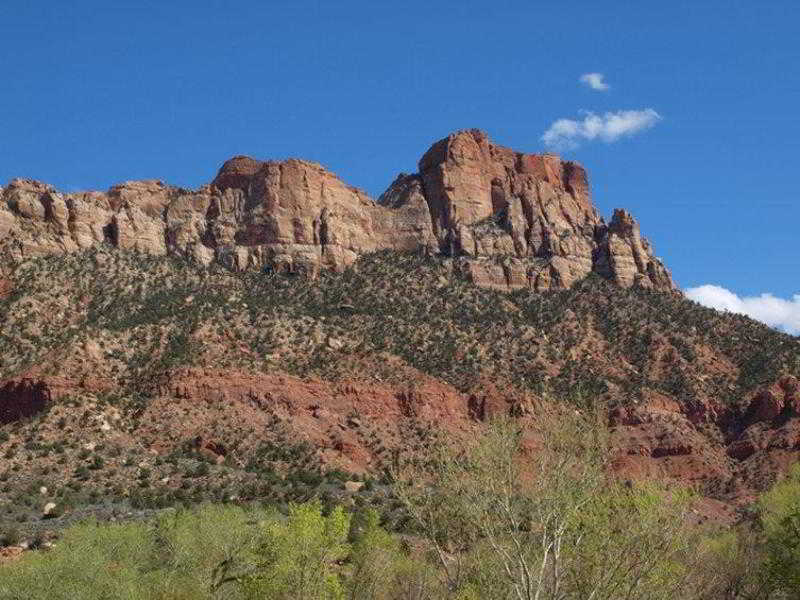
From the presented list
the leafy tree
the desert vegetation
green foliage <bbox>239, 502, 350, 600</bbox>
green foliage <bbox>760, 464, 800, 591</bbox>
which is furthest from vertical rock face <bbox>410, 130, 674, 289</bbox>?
the leafy tree

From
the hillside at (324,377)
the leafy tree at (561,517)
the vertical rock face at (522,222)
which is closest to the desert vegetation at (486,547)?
the leafy tree at (561,517)

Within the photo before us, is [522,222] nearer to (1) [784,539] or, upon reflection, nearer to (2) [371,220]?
(2) [371,220]

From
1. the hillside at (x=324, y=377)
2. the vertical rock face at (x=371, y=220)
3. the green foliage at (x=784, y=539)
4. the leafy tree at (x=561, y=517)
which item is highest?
the vertical rock face at (x=371, y=220)

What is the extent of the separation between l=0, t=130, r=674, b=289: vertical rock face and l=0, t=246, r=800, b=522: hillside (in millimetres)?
3859

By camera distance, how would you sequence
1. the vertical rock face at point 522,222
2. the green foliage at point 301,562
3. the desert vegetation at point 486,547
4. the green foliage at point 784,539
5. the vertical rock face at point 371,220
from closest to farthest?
the desert vegetation at point 486,547 < the green foliage at point 301,562 < the green foliage at point 784,539 < the vertical rock face at point 371,220 < the vertical rock face at point 522,222

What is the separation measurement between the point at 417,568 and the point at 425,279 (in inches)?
2490

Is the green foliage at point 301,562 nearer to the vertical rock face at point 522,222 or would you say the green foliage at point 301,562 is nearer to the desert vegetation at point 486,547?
the desert vegetation at point 486,547

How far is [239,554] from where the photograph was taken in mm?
40594

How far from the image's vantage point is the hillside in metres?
63.7

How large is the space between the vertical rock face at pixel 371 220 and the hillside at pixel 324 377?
3.86 m

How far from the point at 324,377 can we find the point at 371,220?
39.6 m

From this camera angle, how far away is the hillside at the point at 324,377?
63.7m

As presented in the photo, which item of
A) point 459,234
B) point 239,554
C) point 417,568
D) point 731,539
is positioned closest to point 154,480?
point 239,554

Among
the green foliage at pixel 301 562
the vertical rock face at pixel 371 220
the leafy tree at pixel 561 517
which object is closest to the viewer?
the leafy tree at pixel 561 517
